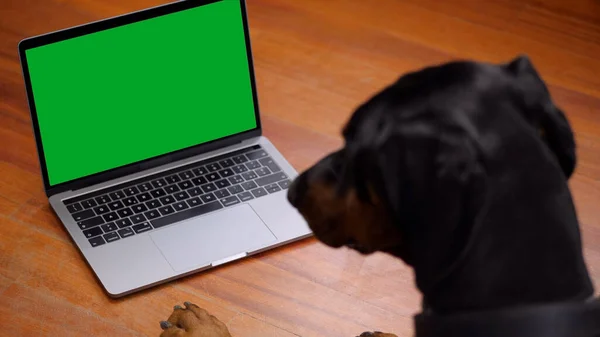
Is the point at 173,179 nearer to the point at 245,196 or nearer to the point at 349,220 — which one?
the point at 245,196

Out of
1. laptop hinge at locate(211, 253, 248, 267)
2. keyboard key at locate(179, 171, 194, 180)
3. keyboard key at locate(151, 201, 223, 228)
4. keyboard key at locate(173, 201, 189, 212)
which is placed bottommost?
laptop hinge at locate(211, 253, 248, 267)

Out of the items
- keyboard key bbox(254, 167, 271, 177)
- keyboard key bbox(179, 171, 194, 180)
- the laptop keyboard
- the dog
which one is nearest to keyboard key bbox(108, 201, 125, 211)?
the laptop keyboard

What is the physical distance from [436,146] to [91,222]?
2.31 feet

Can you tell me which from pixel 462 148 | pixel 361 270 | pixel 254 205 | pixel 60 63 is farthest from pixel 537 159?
pixel 60 63

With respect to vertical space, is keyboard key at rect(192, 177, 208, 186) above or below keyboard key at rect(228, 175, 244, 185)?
above

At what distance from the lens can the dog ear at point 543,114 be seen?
99cm

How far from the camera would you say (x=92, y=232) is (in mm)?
1470

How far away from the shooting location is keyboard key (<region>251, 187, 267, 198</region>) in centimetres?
154

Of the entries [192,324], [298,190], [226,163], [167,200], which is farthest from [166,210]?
[298,190]

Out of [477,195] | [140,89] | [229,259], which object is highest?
[477,195]

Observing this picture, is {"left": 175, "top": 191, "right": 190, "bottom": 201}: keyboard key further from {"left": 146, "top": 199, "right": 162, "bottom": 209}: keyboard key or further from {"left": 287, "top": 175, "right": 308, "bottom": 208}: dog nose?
{"left": 287, "top": 175, "right": 308, "bottom": 208}: dog nose

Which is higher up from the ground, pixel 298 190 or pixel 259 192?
pixel 298 190

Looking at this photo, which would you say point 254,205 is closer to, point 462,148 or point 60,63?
point 60,63

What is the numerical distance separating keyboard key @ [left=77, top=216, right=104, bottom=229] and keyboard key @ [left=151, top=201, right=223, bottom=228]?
7 centimetres
